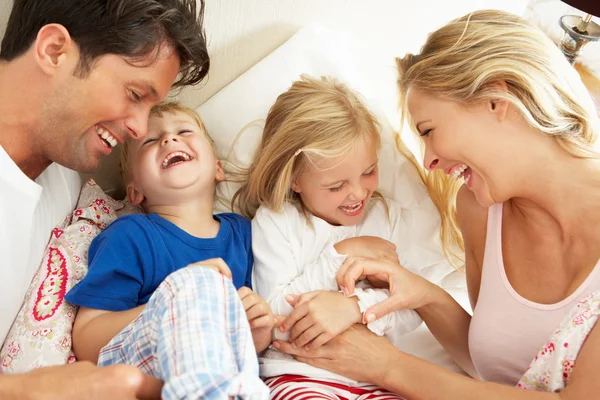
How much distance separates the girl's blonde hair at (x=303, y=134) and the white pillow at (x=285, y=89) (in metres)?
0.10

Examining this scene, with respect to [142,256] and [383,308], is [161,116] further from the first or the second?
[383,308]

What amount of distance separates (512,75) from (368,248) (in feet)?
1.86

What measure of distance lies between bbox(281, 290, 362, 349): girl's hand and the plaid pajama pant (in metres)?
0.30

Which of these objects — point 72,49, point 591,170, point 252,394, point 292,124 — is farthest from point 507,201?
point 72,49

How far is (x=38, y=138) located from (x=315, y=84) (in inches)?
26.7

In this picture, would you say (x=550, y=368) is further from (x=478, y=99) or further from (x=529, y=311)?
(x=478, y=99)

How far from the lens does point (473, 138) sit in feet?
4.25

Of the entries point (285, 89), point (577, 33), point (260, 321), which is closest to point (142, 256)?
point (260, 321)

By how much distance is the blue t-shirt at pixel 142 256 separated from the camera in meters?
1.39

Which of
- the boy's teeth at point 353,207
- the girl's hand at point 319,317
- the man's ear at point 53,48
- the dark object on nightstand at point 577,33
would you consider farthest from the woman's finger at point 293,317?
the dark object on nightstand at point 577,33

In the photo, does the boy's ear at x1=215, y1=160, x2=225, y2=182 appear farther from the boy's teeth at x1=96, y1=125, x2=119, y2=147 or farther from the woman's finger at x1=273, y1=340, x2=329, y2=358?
the woman's finger at x1=273, y1=340, x2=329, y2=358

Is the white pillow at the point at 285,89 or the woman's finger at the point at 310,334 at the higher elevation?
the white pillow at the point at 285,89

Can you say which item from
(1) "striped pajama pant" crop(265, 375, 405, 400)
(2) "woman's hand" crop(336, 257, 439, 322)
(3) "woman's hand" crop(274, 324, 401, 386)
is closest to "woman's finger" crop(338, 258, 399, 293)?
(2) "woman's hand" crop(336, 257, 439, 322)

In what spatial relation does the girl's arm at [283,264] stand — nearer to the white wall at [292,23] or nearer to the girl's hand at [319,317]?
the girl's hand at [319,317]
